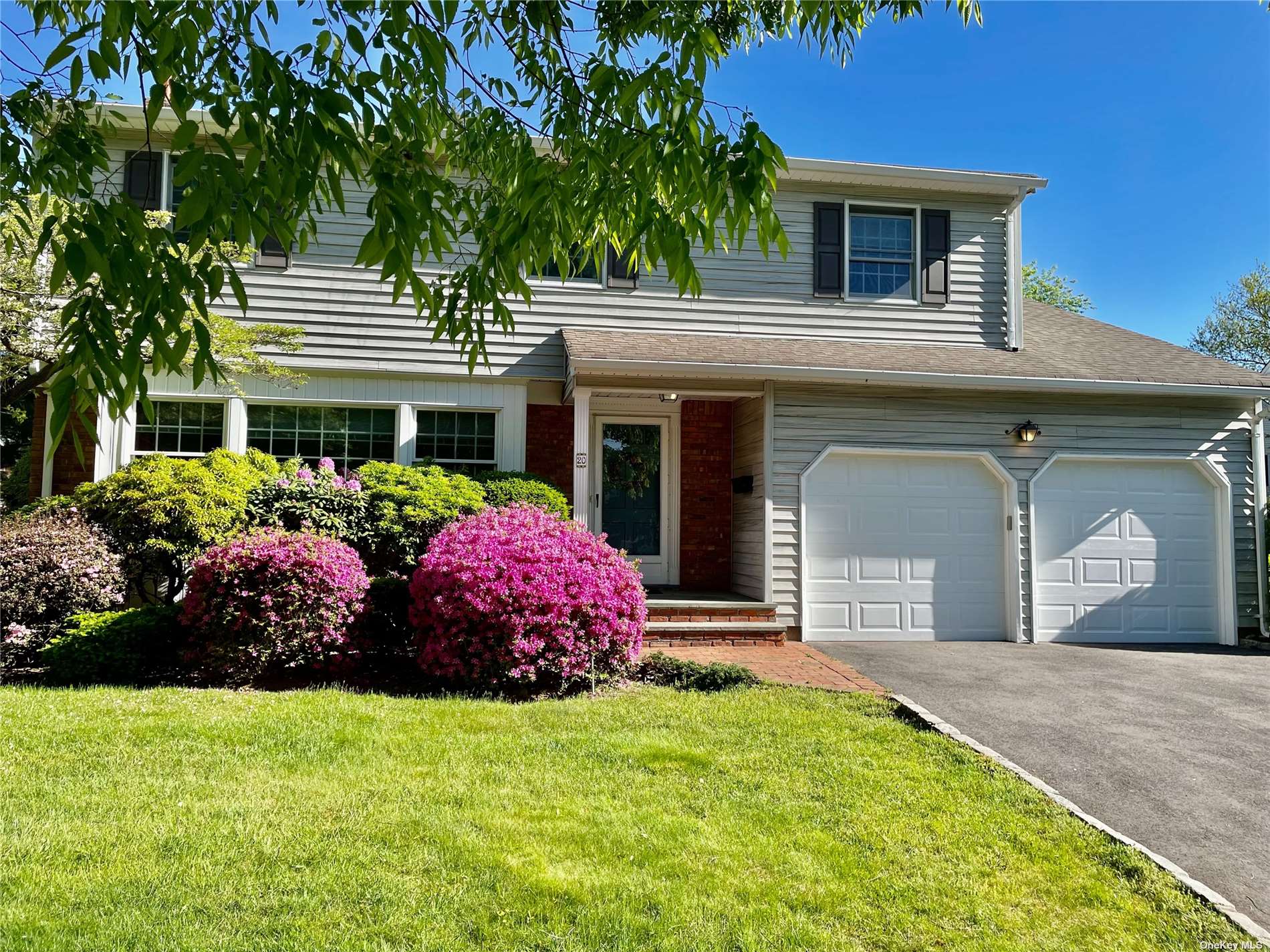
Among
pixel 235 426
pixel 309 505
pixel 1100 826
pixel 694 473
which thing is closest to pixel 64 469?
pixel 235 426

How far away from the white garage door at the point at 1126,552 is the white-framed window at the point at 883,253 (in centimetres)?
316

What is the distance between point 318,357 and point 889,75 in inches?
282

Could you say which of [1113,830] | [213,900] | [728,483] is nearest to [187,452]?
[728,483]

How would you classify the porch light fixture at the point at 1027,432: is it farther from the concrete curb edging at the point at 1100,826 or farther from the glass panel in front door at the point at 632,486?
the concrete curb edging at the point at 1100,826

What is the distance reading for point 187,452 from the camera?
356 inches

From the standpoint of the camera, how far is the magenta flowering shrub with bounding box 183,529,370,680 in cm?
632

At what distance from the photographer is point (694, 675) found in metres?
6.64

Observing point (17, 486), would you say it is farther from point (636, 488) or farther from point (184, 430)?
point (636, 488)

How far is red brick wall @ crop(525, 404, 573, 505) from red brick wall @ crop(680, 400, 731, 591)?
1.53 m

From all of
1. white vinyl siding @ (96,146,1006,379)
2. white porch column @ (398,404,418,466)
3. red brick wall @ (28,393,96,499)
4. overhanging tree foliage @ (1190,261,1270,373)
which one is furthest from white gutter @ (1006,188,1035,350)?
overhanging tree foliage @ (1190,261,1270,373)

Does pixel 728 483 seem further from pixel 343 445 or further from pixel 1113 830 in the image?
pixel 1113 830

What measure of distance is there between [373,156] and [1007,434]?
8.69 m

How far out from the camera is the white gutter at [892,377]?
8.45 meters

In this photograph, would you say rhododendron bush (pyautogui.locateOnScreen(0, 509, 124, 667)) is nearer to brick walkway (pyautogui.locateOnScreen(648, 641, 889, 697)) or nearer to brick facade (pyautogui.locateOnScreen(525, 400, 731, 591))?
brick facade (pyautogui.locateOnScreen(525, 400, 731, 591))
